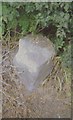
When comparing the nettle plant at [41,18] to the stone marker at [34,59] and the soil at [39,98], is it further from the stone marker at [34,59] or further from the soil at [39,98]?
the soil at [39,98]

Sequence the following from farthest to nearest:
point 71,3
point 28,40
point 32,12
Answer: point 28,40 → point 32,12 → point 71,3

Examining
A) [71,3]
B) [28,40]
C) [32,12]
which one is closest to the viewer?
[71,3]

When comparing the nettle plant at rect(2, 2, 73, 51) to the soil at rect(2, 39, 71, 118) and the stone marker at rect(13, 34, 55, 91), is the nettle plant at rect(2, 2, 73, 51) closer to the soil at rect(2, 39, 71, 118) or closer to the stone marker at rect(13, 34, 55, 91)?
the stone marker at rect(13, 34, 55, 91)

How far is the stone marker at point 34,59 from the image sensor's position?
11.7 ft

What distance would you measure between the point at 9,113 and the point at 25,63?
1.86 ft

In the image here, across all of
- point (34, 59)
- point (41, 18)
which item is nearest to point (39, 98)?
point (34, 59)

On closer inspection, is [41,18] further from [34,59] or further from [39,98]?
[39,98]

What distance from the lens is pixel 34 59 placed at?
356cm

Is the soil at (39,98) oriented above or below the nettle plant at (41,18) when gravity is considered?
below

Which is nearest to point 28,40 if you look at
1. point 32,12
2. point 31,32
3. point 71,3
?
point 31,32

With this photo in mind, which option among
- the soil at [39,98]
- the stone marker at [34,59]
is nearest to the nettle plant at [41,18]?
the stone marker at [34,59]

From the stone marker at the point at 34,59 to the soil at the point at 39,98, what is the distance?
66 millimetres

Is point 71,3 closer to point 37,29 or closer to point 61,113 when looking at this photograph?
point 37,29

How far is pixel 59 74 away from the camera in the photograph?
365 cm
